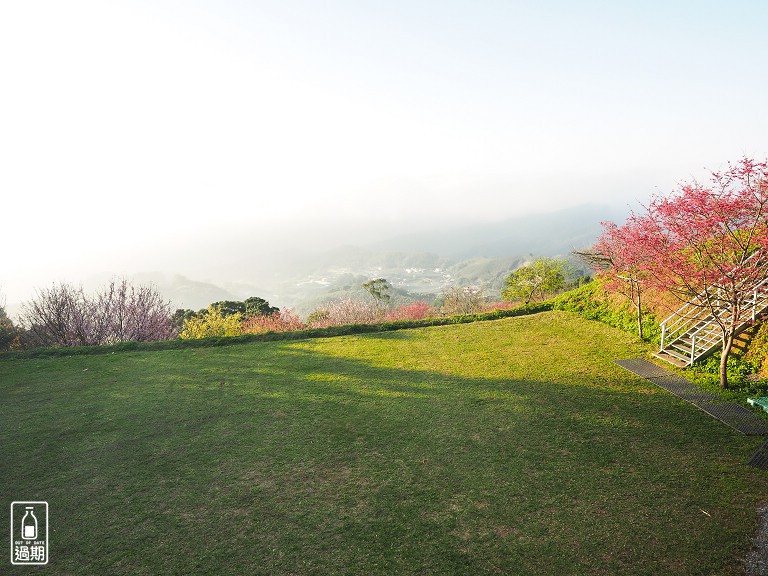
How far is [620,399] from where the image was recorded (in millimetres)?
9000

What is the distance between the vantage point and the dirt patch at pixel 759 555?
4480mm

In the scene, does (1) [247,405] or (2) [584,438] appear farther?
(1) [247,405]

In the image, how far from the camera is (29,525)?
559cm

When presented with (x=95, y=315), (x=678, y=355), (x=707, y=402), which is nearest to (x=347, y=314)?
(x=95, y=315)

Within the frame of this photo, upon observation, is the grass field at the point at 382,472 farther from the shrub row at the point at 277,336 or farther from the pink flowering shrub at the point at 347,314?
the pink flowering shrub at the point at 347,314

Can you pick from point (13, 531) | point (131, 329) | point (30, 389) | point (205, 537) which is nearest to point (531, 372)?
point (205, 537)

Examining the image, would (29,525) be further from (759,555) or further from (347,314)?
(347,314)

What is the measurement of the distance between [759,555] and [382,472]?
4739mm

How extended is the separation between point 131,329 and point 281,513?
19074 mm

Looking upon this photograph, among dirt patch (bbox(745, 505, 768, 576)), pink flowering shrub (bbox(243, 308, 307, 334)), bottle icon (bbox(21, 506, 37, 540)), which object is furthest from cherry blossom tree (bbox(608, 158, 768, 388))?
pink flowering shrub (bbox(243, 308, 307, 334))

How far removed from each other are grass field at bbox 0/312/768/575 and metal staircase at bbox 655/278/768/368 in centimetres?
115

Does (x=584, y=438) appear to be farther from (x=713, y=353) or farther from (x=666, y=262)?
(x=713, y=353)

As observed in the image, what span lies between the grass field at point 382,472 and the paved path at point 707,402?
0.28m

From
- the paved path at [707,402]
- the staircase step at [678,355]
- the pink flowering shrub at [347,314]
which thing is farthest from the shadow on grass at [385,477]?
the pink flowering shrub at [347,314]
